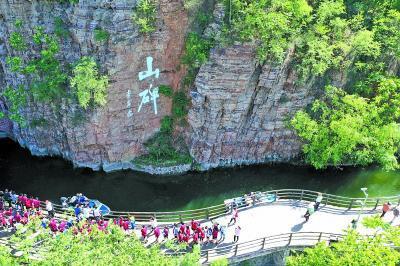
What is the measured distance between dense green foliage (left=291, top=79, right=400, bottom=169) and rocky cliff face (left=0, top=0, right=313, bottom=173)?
153cm

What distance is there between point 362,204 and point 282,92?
8.87m

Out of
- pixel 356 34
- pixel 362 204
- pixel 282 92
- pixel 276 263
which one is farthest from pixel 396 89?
pixel 276 263

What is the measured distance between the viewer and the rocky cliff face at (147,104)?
26.5 m

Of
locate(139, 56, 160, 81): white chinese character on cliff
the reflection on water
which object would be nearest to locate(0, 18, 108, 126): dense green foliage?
locate(139, 56, 160, 81): white chinese character on cliff

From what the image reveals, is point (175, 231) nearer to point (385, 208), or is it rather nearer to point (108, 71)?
point (108, 71)

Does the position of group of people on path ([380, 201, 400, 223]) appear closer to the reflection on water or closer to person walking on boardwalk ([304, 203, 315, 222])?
person walking on boardwalk ([304, 203, 315, 222])

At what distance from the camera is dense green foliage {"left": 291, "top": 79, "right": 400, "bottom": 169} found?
2808cm

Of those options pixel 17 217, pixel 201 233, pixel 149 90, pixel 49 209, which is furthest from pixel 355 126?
pixel 17 217

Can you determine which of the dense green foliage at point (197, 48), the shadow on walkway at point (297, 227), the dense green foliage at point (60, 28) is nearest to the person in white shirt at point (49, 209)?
the dense green foliage at point (60, 28)

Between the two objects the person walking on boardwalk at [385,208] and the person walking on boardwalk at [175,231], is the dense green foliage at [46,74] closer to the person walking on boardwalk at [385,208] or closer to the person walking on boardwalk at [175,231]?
the person walking on boardwalk at [175,231]

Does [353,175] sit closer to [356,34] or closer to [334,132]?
[334,132]

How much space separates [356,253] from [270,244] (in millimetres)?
4442

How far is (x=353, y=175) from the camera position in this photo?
30.5 meters

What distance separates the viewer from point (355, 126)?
2778 centimetres
